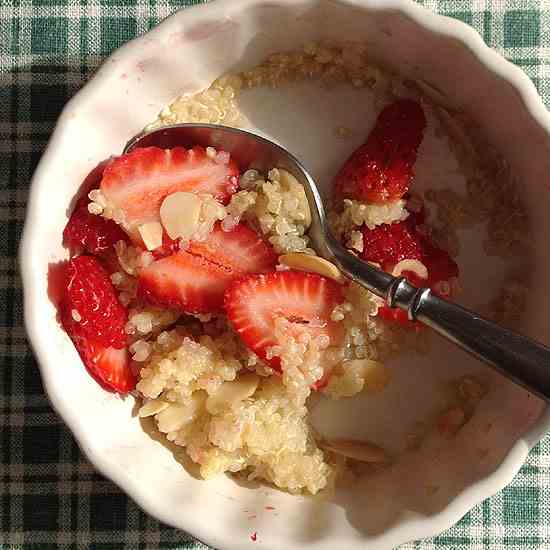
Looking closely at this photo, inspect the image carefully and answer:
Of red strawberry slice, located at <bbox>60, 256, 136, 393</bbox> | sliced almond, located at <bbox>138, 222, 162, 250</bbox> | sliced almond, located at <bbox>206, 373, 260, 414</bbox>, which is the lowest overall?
sliced almond, located at <bbox>206, 373, 260, 414</bbox>

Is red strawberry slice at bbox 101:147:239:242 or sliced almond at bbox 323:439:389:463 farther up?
red strawberry slice at bbox 101:147:239:242

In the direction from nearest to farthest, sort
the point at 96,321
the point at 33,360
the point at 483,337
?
the point at 483,337, the point at 96,321, the point at 33,360

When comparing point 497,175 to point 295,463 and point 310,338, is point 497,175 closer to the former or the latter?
point 310,338

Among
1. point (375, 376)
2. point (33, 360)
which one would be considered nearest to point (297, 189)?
point (375, 376)

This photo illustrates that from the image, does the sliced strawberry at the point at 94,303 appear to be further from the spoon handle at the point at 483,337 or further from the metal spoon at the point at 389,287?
the spoon handle at the point at 483,337

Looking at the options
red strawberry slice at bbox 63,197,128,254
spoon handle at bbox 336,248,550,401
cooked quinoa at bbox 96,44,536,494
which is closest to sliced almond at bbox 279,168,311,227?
cooked quinoa at bbox 96,44,536,494

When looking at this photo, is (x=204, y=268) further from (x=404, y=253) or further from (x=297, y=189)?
(x=404, y=253)

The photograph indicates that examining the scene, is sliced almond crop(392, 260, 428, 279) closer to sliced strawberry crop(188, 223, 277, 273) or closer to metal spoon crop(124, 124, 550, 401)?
metal spoon crop(124, 124, 550, 401)

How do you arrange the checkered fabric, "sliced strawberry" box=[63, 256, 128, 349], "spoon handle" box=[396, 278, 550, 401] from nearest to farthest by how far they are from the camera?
"spoon handle" box=[396, 278, 550, 401] < "sliced strawberry" box=[63, 256, 128, 349] < the checkered fabric
